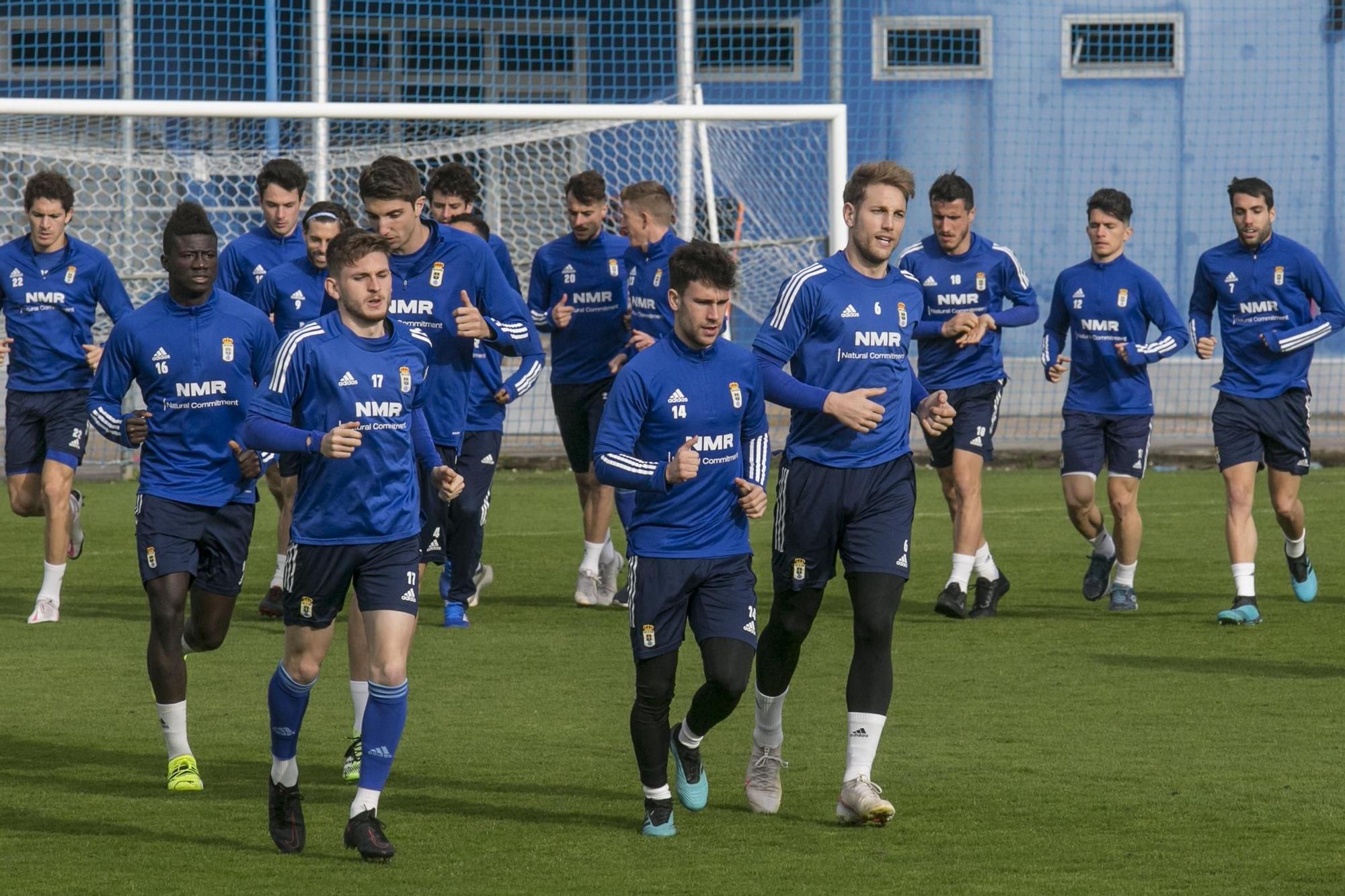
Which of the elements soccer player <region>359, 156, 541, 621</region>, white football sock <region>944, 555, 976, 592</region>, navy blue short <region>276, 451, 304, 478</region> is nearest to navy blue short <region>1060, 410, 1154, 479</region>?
white football sock <region>944, 555, 976, 592</region>

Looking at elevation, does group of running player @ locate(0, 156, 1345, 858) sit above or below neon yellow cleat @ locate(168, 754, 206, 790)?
above

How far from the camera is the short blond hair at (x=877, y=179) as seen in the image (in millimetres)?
6379

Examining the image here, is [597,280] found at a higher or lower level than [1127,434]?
higher

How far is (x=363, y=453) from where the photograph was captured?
595 centimetres

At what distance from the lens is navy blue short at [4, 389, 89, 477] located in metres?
10.2

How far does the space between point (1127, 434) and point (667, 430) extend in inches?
201

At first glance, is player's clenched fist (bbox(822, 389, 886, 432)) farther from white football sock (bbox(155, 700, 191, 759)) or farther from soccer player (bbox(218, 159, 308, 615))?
soccer player (bbox(218, 159, 308, 615))

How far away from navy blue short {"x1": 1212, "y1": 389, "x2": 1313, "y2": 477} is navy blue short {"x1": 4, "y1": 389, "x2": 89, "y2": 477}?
230 inches

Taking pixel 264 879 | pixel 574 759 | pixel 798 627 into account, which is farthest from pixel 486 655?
pixel 264 879

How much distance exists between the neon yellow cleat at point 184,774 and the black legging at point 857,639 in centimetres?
192

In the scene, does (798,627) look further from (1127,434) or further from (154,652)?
(1127,434)

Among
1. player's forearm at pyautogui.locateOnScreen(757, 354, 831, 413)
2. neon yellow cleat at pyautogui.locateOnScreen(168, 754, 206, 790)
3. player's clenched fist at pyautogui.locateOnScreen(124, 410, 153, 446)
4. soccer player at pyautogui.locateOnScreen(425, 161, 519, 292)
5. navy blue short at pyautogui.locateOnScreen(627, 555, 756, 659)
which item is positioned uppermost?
soccer player at pyautogui.locateOnScreen(425, 161, 519, 292)

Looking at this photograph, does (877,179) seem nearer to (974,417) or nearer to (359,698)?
(359,698)

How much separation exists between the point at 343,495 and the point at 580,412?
208 inches
